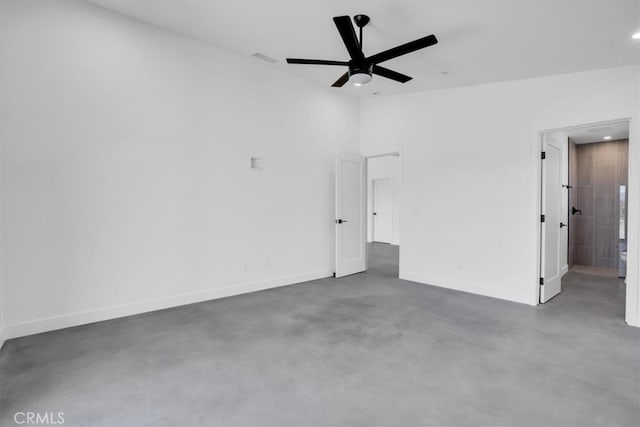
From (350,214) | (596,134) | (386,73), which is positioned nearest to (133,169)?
(386,73)

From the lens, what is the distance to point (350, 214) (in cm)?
596

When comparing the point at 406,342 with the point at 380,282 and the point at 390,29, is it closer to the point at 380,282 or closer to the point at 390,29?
the point at 380,282

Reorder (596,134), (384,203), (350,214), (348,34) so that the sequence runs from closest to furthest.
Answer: (348,34), (596,134), (350,214), (384,203)

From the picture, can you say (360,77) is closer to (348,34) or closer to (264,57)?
(348,34)

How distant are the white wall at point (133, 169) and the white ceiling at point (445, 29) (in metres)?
0.47

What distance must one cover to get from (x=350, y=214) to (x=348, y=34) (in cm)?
354

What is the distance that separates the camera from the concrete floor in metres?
2.05

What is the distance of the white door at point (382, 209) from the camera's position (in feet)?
33.3

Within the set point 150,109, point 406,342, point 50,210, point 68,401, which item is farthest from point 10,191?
point 406,342

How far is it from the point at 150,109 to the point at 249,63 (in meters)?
1.58

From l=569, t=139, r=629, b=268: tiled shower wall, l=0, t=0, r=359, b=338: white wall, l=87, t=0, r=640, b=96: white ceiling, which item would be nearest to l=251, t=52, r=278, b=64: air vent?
l=87, t=0, r=640, b=96: white ceiling

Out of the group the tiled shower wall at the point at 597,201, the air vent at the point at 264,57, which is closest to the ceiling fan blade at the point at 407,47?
the air vent at the point at 264,57

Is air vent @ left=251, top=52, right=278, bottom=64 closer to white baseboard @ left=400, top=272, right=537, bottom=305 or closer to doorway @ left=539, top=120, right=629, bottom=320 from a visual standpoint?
white baseboard @ left=400, top=272, right=537, bottom=305

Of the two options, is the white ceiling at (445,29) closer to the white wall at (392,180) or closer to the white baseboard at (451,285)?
the white baseboard at (451,285)
